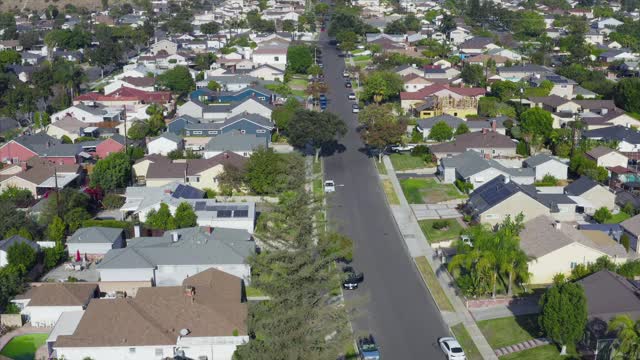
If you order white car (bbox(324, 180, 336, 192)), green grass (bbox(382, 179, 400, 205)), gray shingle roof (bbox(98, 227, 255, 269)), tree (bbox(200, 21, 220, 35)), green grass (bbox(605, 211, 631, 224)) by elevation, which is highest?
gray shingle roof (bbox(98, 227, 255, 269))

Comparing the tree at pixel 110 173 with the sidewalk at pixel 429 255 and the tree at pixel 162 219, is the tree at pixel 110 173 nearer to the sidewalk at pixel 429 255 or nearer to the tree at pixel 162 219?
the tree at pixel 162 219

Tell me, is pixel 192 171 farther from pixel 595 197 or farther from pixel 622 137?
pixel 622 137

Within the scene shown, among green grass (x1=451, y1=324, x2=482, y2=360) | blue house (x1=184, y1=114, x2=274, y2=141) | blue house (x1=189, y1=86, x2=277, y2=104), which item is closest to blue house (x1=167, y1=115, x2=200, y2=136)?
blue house (x1=184, y1=114, x2=274, y2=141)

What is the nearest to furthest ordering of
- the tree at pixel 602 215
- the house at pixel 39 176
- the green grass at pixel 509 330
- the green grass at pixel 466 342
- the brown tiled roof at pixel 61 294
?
the green grass at pixel 466 342 < the green grass at pixel 509 330 < the brown tiled roof at pixel 61 294 < the tree at pixel 602 215 < the house at pixel 39 176

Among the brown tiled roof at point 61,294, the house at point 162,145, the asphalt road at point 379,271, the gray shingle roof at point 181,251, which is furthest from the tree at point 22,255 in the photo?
the house at point 162,145

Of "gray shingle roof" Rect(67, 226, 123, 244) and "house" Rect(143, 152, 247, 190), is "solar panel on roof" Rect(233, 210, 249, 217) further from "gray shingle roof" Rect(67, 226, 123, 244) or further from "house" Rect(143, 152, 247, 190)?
"house" Rect(143, 152, 247, 190)

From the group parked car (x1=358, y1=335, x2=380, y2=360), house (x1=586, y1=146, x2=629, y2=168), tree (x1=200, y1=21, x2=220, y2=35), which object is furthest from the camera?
tree (x1=200, y1=21, x2=220, y2=35)
